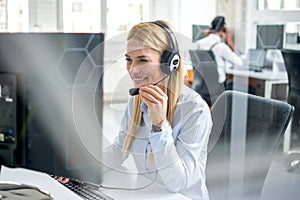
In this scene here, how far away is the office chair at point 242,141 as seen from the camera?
139 cm

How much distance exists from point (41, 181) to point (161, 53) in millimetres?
516

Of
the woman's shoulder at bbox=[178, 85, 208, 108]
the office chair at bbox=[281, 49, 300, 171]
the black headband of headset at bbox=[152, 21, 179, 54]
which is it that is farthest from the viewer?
the office chair at bbox=[281, 49, 300, 171]

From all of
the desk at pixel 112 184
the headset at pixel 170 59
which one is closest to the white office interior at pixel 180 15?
the headset at pixel 170 59

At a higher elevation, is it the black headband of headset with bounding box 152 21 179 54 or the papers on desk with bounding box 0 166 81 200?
the black headband of headset with bounding box 152 21 179 54

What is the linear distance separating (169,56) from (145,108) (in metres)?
0.18

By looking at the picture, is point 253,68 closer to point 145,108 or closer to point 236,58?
point 236,58

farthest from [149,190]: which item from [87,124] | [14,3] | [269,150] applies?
[14,3]

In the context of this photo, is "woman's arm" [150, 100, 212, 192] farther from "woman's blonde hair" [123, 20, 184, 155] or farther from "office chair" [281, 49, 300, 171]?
"office chair" [281, 49, 300, 171]

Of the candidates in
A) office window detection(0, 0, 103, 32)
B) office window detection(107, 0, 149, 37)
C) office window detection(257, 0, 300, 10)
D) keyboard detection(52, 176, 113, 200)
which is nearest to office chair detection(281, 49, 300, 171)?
office window detection(257, 0, 300, 10)

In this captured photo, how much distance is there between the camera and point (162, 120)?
1.28 meters

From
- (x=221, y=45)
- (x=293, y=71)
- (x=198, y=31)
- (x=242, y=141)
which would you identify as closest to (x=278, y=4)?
(x=293, y=71)

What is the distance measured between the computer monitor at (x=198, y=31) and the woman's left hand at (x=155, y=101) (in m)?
1.57

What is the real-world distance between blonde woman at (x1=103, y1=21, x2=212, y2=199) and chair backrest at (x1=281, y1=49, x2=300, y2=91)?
1.45m

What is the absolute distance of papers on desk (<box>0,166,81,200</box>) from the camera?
3.89 ft
